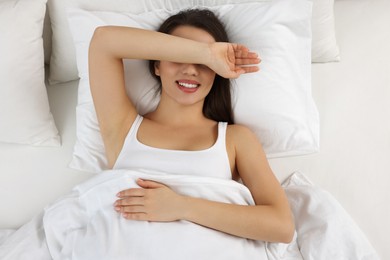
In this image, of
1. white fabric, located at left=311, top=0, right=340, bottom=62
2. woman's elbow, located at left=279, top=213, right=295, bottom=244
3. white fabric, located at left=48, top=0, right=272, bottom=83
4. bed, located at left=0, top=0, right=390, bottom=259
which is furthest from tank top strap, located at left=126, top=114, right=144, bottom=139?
white fabric, located at left=311, top=0, right=340, bottom=62

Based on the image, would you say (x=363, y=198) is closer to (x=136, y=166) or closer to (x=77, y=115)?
(x=136, y=166)

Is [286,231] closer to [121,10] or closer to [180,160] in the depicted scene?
[180,160]

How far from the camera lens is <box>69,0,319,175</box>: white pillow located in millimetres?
1385

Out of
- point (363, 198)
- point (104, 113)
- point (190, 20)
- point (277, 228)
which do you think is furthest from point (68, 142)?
point (363, 198)

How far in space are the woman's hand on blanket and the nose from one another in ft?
1.04

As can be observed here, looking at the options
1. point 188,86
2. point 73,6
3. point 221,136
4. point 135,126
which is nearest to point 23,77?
point 73,6

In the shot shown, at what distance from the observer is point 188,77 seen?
1268mm

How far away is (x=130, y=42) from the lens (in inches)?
49.4

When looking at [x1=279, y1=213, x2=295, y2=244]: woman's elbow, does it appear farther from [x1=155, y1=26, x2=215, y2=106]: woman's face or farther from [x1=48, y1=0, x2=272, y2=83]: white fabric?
[x1=48, y1=0, x2=272, y2=83]: white fabric

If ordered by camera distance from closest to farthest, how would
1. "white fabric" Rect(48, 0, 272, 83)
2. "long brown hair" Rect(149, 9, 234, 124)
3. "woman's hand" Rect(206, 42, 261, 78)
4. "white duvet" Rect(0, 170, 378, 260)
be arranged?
"white duvet" Rect(0, 170, 378, 260) < "woman's hand" Rect(206, 42, 261, 78) < "long brown hair" Rect(149, 9, 234, 124) < "white fabric" Rect(48, 0, 272, 83)

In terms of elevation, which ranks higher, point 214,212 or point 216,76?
point 216,76

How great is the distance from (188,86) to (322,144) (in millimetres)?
494

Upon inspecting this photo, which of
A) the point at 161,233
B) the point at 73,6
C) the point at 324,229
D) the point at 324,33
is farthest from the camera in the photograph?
the point at 324,33

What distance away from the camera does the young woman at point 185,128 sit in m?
1.15
